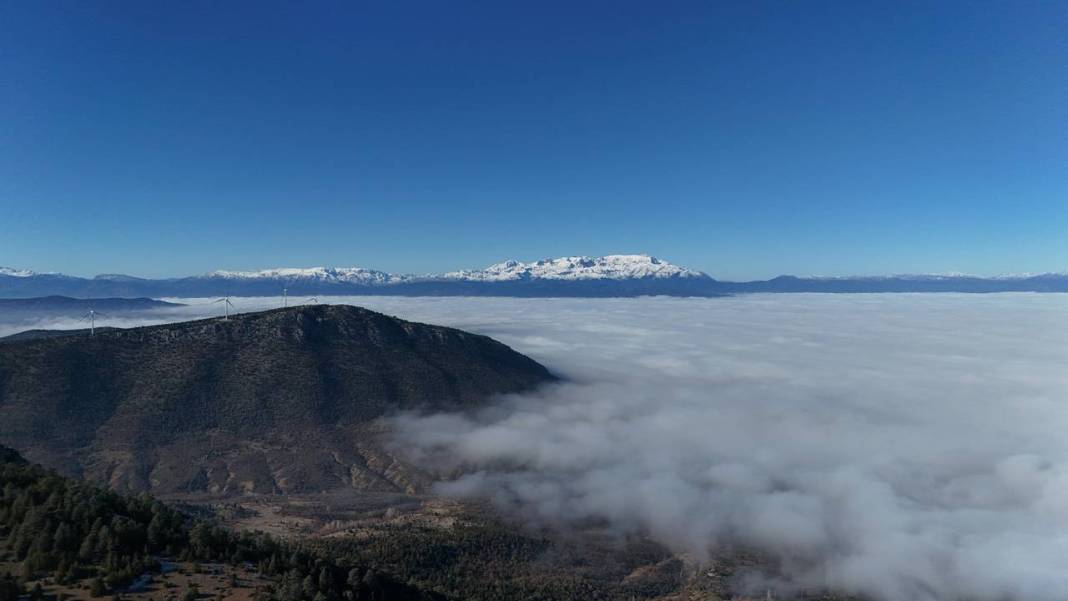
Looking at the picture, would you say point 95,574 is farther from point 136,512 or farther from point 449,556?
point 449,556

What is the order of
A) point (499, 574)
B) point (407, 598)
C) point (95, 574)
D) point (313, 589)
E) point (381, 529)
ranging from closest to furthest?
point (95, 574) < point (313, 589) < point (407, 598) < point (499, 574) < point (381, 529)

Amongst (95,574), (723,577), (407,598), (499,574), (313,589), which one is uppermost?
(95,574)

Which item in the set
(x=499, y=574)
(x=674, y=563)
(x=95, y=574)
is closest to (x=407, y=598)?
(x=95, y=574)

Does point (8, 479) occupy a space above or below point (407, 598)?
above

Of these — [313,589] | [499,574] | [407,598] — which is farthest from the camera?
[499,574]

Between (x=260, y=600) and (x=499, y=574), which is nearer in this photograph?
(x=260, y=600)

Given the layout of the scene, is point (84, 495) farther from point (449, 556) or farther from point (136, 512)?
point (449, 556)
